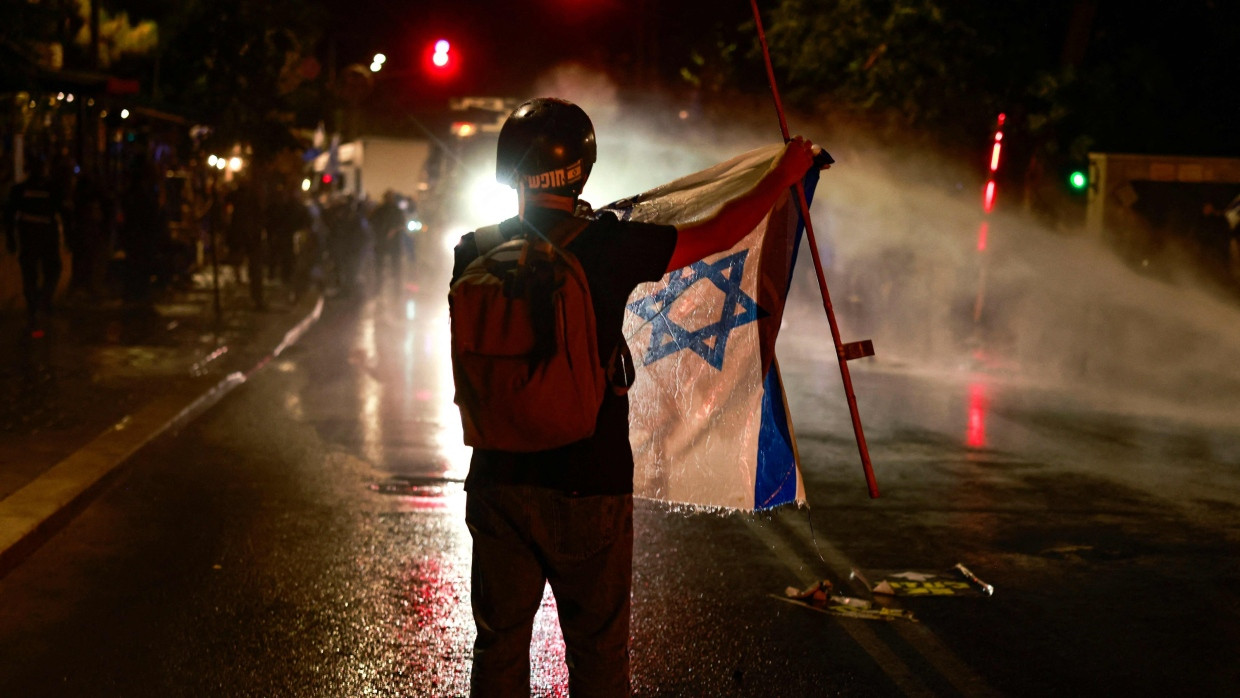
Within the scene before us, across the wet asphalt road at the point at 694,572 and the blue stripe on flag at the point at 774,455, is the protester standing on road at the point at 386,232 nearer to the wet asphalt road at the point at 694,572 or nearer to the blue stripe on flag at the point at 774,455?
the wet asphalt road at the point at 694,572

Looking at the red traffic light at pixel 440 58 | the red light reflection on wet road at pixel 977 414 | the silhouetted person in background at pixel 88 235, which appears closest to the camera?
the red light reflection on wet road at pixel 977 414

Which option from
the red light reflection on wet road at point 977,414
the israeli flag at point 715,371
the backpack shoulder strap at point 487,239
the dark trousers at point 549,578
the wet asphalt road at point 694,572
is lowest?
the wet asphalt road at point 694,572

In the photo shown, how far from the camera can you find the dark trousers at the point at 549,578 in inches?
121

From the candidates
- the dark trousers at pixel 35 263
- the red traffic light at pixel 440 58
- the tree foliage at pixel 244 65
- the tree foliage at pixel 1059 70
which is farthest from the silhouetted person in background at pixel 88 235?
the tree foliage at pixel 1059 70

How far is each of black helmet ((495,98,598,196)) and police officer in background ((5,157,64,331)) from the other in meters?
13.3

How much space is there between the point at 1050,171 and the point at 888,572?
18866mm

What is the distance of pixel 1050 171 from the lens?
23.4 meters

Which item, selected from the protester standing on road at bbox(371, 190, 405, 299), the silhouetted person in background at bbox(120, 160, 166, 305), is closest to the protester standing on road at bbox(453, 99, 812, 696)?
the silhouetted person in background at bbox(120, 160, 166, 305)

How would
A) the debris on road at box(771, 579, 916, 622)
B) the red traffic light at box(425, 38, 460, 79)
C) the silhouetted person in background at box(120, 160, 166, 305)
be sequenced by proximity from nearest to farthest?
the debris on road at box(771, 579, 916, 622), the silhouetted person in background at box(120, 160, 166, 305), the red traffic light at box(425, 38, 460, 79)

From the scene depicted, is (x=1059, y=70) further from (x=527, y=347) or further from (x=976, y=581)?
(x=527, y=347)

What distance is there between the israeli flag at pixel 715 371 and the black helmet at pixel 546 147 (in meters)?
0.75

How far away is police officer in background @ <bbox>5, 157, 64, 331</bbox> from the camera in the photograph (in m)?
15.2

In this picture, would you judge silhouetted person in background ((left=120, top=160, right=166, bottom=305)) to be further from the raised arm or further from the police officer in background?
the raised arm

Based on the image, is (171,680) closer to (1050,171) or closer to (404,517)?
(404,517)
